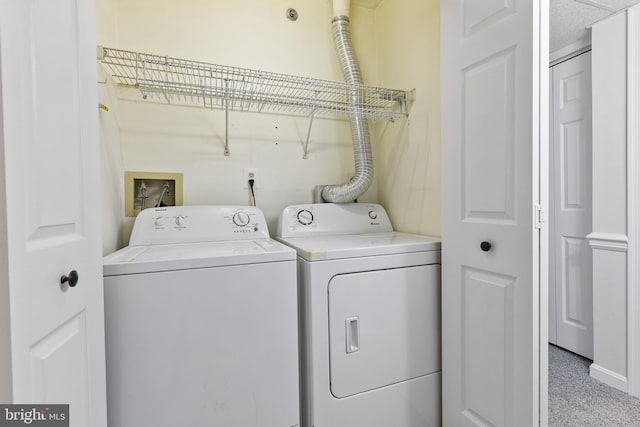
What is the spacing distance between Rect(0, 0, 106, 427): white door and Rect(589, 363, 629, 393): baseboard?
8.77 ft

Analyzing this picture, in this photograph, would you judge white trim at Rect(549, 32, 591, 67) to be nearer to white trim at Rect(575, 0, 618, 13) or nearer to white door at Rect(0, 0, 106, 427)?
white trim at Rect(575, 0, 618, 13)

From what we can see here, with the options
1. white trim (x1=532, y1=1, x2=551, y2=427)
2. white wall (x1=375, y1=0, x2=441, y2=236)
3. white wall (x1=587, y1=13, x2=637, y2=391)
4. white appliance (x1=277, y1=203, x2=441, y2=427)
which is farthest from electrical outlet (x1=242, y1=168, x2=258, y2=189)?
white wall (x1=587, y1=13, x2=637, y2=391)

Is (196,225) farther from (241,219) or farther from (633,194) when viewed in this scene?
(633,194)

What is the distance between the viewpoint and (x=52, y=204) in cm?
71

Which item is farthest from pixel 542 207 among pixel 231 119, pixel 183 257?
pixel 231 119

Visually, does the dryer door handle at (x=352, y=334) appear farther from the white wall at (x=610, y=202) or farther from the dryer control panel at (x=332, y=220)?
the white wall at (x=610, y=202)

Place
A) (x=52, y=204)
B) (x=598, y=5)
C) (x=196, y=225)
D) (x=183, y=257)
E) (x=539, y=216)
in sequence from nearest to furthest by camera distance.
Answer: (x=52, y=204), (x=539, y=216), (x=183, y=257), (x=196, y=225), (x=598, y=5)

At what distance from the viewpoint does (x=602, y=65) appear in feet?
6.23

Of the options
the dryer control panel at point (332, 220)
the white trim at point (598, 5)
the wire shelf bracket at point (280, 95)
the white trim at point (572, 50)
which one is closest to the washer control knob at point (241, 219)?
the dryer control panel at point (332, 220)

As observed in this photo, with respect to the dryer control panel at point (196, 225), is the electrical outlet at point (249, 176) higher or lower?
higher

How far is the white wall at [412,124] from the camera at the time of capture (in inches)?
65.9

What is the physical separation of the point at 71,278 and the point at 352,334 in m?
1.02

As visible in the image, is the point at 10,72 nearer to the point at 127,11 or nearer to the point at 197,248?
Result: the point at 197,248

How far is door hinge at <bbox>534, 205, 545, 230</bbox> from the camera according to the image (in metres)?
1.01
